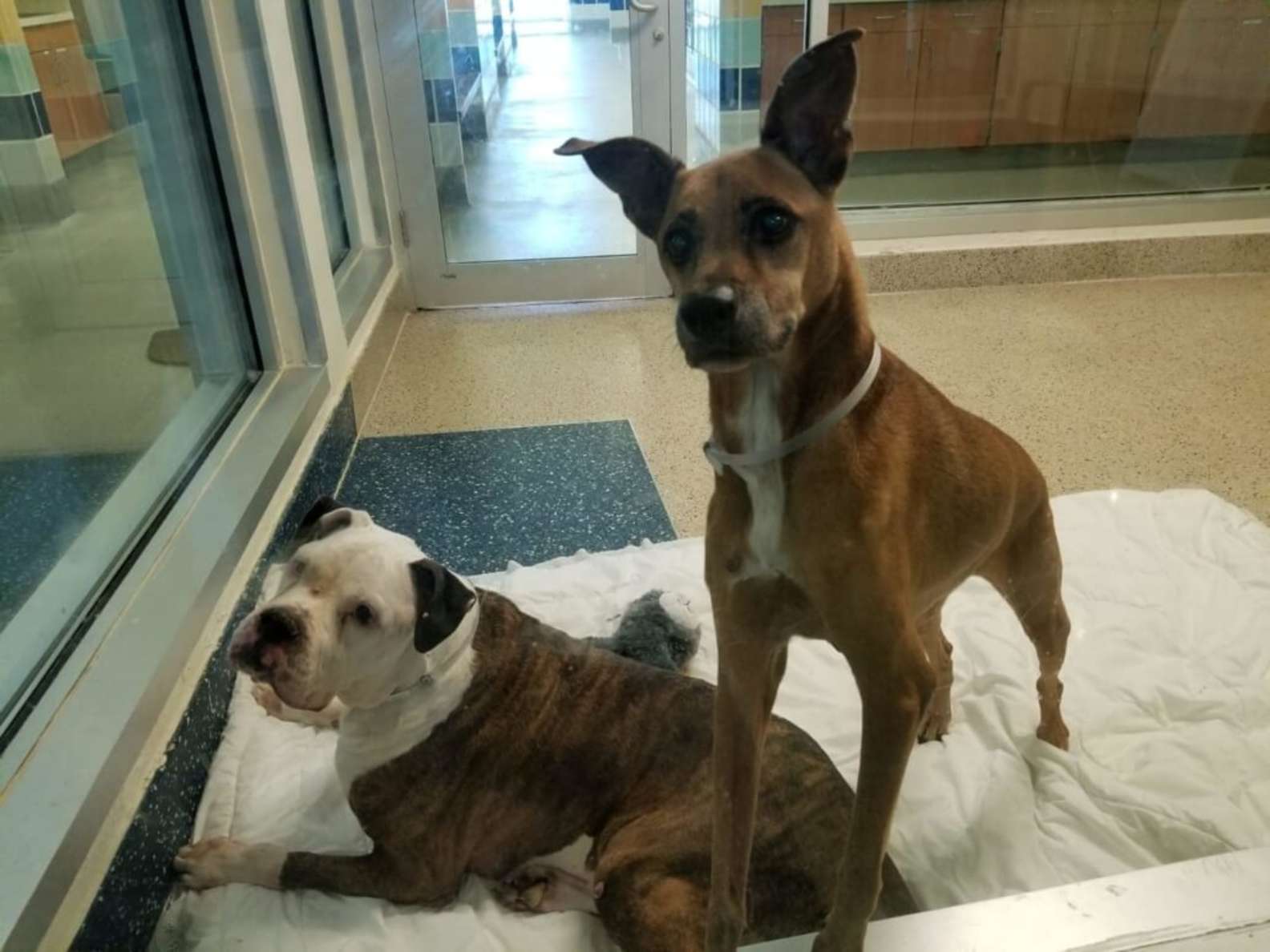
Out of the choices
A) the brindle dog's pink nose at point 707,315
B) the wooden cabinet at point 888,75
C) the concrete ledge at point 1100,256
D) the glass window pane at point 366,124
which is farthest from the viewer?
the wooden cabinet at point 888,75

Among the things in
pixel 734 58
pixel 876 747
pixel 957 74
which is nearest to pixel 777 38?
pixel 734 58

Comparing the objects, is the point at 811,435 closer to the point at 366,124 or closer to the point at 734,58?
the point at 366,124

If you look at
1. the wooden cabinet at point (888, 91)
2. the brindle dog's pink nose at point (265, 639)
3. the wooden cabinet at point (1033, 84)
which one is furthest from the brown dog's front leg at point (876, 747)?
the wooden cabinet at point (1033, 84)

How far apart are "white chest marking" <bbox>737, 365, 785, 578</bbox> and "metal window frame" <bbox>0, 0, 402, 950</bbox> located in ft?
2.46

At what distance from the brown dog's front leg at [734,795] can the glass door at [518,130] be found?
8.01ft

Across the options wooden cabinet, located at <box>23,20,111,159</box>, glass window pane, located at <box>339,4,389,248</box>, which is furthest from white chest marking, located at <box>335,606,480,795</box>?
glass window pane, located at <box>339,4,389,248</box>

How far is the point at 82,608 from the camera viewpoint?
55.9 inches

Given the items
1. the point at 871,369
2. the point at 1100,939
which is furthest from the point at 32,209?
the point at 1100,939

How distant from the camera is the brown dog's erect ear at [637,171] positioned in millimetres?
966

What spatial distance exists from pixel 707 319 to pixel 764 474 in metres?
0.17

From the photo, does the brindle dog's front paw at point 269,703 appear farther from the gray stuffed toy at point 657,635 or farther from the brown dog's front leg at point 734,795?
the brown dog's front leg at point 734,795

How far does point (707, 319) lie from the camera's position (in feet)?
2.67

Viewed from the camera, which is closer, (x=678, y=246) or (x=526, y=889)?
(x=678, y=246)

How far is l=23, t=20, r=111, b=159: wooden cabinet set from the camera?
166 cm
